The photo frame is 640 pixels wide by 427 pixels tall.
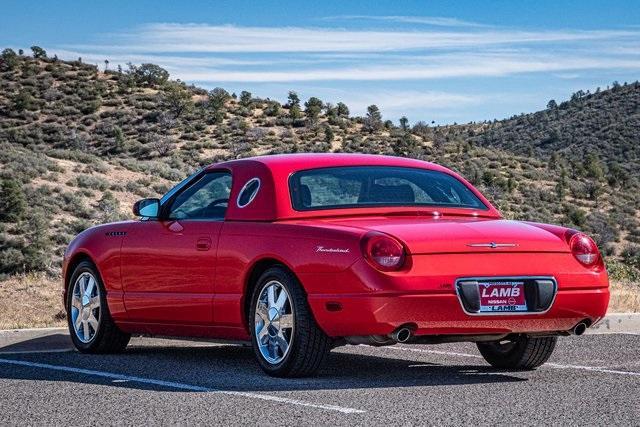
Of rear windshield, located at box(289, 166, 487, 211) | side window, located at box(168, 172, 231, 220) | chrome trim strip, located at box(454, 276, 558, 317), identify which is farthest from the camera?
side window, located at box(168, 172, 231, 220)

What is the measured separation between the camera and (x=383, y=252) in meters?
7.96

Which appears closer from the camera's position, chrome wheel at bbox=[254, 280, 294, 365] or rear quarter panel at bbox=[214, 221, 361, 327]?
rear quarter panel at bbox=[214, 221, 361, 327]

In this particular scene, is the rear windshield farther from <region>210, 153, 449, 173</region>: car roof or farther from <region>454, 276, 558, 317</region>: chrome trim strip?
<region>454, 276, 558, 317</region>: chrome trim strip

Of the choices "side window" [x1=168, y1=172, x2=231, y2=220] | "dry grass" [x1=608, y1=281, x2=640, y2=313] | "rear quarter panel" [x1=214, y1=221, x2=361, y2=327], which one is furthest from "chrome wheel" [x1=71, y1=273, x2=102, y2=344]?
"dry grass" [x1=608, y1=281, x2=640, y2=313]

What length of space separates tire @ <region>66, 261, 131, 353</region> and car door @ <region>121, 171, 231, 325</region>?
0.44m

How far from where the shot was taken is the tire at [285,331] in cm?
825

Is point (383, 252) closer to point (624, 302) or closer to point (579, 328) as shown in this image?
→ point (579, 328)

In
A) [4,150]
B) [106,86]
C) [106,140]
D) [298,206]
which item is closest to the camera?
[298,206]

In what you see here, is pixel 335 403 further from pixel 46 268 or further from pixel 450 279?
pixel 46 268

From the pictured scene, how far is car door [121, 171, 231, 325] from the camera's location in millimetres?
9320

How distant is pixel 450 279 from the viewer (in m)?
8.01

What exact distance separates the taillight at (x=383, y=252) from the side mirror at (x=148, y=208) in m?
2.62

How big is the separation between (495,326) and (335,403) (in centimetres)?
139

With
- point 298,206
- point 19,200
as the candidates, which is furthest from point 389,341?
point 19,200
